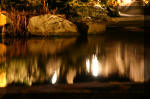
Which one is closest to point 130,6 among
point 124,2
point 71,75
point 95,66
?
point 124,2

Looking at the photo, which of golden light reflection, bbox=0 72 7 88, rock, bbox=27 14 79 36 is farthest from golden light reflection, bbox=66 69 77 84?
rock, bbox=27 14 79 36

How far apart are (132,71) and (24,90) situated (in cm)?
201

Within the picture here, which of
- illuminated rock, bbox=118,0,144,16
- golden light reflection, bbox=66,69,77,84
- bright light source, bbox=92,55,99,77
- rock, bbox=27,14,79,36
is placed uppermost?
illuminated rock, bbox=118,0,144,16

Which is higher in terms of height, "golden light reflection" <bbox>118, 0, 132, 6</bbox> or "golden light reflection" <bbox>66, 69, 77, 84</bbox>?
"golden light reflection" <bbox>118, 0, 132, 6</bbox>

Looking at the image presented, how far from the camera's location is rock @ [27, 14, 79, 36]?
30.1ft

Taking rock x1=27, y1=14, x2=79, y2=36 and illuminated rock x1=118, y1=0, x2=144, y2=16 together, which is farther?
illuminated rock x1=118, y1=0, x2=144, y2=16

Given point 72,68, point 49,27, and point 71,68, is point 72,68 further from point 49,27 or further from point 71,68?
point 49,27

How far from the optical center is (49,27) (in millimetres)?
9195

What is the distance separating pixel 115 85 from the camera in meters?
2.76

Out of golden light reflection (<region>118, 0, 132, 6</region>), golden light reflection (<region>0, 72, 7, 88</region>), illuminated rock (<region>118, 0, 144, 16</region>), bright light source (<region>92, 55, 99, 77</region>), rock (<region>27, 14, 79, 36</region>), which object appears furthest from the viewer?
golden light reflection (<region>118, 0, 132, 6</region>)

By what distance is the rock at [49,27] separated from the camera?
9172 mm

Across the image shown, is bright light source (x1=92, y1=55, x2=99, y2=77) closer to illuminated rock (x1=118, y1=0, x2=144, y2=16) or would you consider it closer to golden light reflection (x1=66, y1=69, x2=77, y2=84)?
golden light reflection (x1=66, y1=69, x2=77, y2=84)

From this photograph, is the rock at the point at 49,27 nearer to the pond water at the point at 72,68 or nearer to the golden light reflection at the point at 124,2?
the pond water at the point at 72,68

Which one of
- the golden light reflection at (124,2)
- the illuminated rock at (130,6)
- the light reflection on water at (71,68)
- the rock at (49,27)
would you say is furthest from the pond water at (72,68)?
the golden light reflection at (124,2)
